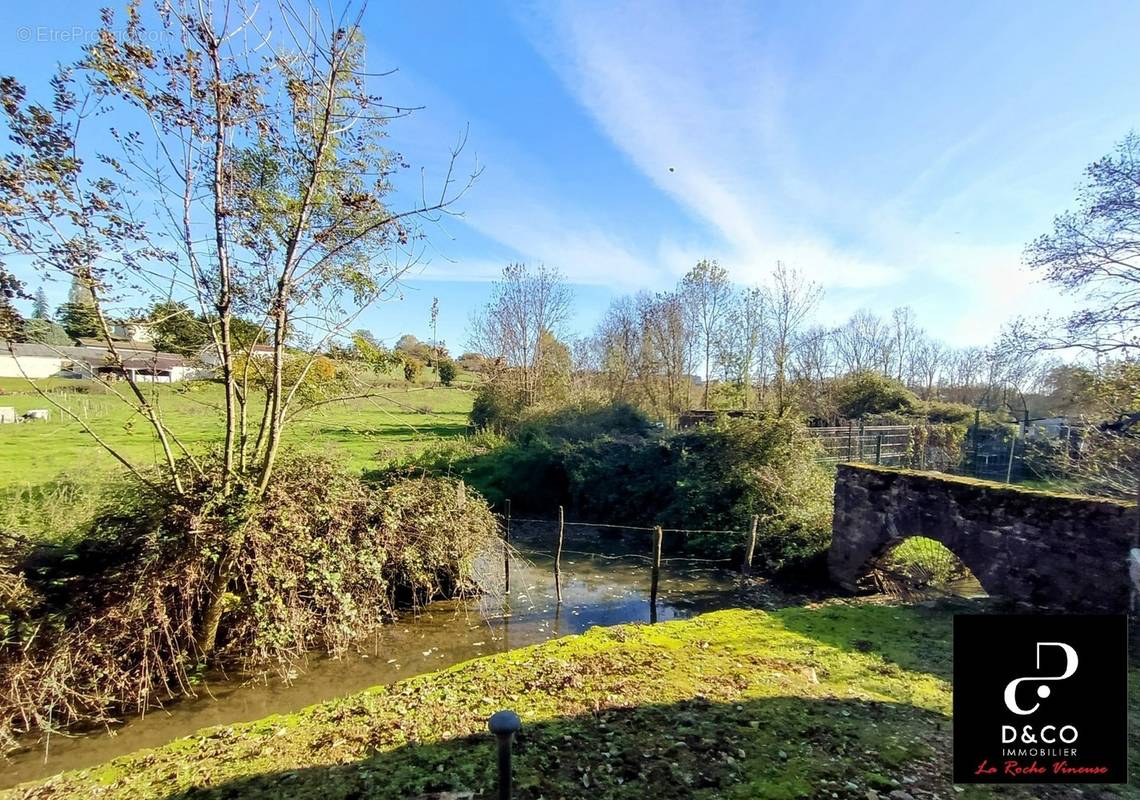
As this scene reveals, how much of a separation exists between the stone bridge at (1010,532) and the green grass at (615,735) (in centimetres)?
210

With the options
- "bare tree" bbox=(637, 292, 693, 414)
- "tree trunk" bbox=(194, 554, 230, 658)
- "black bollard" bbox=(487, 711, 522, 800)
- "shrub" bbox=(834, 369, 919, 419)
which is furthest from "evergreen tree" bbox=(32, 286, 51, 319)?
"shrub" bbox=(834, 369, 919, 419)

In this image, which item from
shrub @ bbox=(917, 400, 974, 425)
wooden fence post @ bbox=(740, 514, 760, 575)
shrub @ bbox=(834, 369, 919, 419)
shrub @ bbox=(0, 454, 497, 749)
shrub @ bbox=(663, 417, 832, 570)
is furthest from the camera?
shrub @ bbox=(834, 369, 919, 419)

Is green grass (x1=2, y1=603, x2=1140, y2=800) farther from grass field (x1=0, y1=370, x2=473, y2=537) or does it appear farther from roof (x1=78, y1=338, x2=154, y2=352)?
roof (x1=78, y1=338, x2=154, y2=352)

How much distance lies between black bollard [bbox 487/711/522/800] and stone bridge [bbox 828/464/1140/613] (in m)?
7.23

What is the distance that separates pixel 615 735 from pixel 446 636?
4346 millimetres

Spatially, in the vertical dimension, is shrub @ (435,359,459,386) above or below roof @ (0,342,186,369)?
above

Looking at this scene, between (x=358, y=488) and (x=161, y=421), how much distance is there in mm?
2385

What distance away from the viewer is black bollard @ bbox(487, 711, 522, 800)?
1916 mm

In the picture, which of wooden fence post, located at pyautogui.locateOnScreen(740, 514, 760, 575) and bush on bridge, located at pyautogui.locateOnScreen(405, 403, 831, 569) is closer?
wooden fence post, located at pyautogui.locateOnScreen(740, 514, 760, 575)

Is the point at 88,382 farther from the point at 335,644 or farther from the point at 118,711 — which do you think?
the point at 335,644

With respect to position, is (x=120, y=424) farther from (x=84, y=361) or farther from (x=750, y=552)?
(x=750, y=552)

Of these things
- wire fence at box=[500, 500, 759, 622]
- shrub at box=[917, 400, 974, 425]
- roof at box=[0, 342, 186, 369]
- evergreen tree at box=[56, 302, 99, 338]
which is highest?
shrub at box=[917, 400, 974, 425]

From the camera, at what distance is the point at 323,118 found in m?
5.07

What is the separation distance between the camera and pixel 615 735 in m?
3.59
